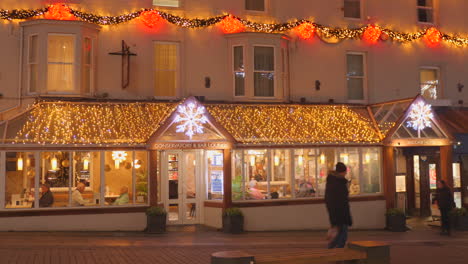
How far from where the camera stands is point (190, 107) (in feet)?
55.8

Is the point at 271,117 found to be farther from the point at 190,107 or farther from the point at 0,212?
the point at 0,212

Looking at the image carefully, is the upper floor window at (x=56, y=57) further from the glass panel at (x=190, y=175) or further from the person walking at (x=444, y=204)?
the person walking at (x=444, y=204)

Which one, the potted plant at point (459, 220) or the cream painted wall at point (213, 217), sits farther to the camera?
the potted plant at point (459, 220)

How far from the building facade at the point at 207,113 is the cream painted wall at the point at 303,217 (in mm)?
50

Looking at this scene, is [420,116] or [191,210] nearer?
[191,210]

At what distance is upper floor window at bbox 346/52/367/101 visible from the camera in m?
21.4

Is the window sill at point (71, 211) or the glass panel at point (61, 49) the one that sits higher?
the glass panel at point (61, 49)

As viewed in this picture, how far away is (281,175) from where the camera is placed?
731 inches

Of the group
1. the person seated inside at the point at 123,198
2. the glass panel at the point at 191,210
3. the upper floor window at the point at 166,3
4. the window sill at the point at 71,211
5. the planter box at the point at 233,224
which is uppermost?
the upper floor window at the point at 166,3

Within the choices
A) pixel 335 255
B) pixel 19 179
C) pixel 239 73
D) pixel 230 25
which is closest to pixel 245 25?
pixel 230 25

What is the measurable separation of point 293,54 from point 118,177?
26.3 ft

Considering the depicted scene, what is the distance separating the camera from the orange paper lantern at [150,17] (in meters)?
18.7

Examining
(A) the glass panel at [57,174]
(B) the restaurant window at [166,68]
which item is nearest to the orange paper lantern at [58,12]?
(B) the restaurant window at [166,68]

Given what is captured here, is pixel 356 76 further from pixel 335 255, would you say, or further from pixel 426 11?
pixel 335 255
